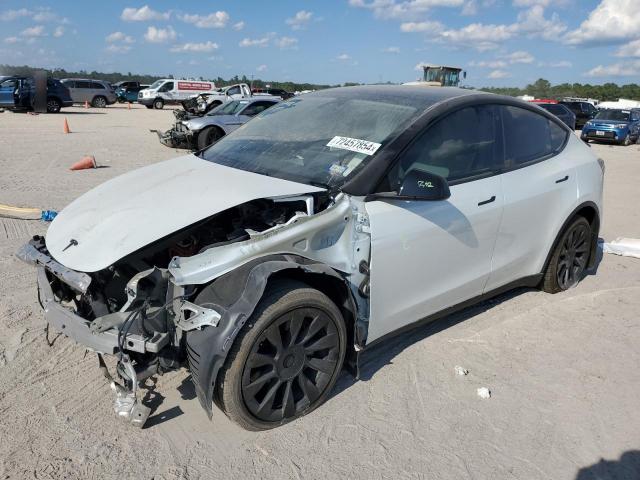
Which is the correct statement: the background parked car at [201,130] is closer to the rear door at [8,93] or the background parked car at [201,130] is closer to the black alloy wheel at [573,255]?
the black alloy wheel at [573,255]

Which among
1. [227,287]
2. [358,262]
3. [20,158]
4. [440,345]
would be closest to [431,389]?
[440,345]

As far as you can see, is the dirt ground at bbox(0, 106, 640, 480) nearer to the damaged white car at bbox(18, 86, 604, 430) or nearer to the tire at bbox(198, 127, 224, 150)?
the damaged white car at bbox(18, 86, 604, 430)

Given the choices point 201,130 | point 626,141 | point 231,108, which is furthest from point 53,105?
point 626,141

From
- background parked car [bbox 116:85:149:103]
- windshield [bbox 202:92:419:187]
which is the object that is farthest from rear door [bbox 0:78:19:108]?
windshield [bbox 202:92:419:187]

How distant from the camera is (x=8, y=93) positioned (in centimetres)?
2492

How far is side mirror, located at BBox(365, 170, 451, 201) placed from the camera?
112 inches

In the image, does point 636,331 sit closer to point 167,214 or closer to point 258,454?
point 258,454

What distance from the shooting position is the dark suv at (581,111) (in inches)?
1109

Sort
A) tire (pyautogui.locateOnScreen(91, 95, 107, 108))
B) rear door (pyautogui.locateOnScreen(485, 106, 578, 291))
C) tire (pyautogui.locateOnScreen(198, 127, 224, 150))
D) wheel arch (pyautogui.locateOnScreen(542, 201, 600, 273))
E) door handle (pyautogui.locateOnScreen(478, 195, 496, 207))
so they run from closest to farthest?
door handle (pyautogui.locateOnScreen(478, 195, 496, 207)) → rear door (pyautogui.locateOnScreen(485, 106, 578, 291)) → wheel arch (pyautogui.locateOnScreen(542, 201, 600, 273)) → tire (pyautogui.locateOnScreen(198, 127, 224, 150)) → tire (pyautogui.locateOnScreen(91, 95, 107, 108))

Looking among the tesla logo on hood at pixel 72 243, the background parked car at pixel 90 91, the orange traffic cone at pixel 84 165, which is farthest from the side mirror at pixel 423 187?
the background parked car at pixel 90 91

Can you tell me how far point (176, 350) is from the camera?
2639mm

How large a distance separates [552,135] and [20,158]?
35.5 feet

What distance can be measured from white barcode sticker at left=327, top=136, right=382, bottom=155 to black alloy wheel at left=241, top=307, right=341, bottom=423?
1029mm

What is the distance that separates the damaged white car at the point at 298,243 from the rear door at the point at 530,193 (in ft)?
0.06
